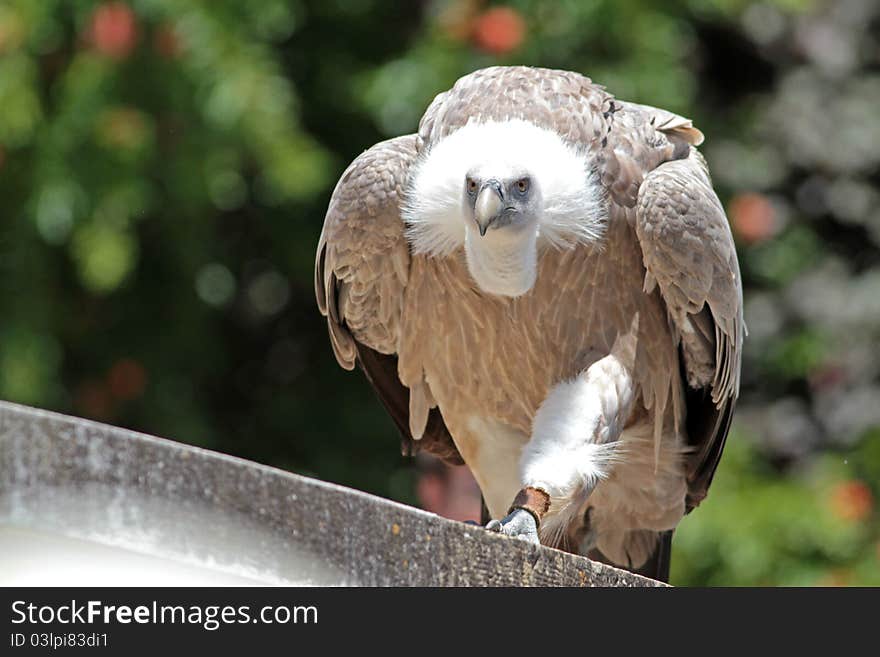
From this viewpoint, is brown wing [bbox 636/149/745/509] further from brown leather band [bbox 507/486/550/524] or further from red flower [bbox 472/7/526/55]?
red flower [bbox 472/7/526/55]

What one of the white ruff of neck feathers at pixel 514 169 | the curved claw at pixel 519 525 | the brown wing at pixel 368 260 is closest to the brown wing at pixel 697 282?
the white ruff of neck feathers at pixel 514 169

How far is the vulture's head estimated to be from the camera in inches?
149

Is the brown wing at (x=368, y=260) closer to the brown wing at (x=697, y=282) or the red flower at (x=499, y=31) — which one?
the brown wing at (x=697, y=282)

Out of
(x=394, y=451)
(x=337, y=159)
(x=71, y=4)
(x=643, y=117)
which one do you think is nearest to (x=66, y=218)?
(x=71, y=4)

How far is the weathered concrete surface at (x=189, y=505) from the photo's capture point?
8.08 ft

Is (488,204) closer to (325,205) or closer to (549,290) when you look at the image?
(549,290)

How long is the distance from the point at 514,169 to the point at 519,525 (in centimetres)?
89

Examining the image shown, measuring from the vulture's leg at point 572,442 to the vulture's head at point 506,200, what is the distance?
32cm

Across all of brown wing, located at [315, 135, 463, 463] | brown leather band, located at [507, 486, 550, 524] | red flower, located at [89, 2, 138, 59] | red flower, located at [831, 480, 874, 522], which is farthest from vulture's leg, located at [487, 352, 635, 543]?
red flower, located at [89, 2, 138, 59]

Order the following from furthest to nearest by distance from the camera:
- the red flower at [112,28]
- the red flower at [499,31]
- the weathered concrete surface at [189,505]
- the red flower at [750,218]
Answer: the red flower at [750,218]
the red flower at [499,31]
the red flower at [112,28]
the weathered concrete surface at [189,505]

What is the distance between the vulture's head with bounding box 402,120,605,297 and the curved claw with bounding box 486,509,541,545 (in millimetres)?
606

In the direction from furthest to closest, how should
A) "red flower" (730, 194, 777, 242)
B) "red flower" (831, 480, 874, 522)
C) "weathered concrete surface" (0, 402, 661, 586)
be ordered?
"red flower" (730, 194, 777, 242), "red flower" (831, 480, 874, 522), "weathered concrete surface" (0, 402, 661, 586)

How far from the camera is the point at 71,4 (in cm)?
598

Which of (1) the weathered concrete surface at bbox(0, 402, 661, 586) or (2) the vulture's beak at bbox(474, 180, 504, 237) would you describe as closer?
(1) the weathered concrete surface at bbox(0, 402, 661, 586)
